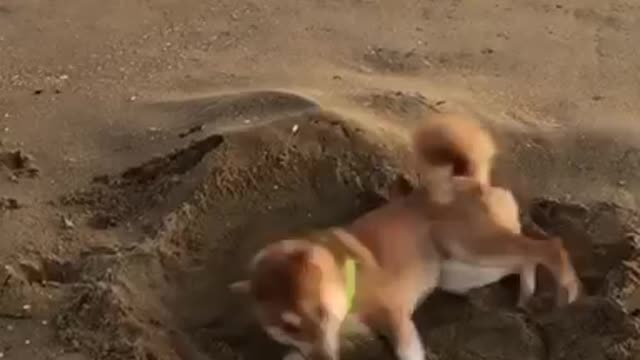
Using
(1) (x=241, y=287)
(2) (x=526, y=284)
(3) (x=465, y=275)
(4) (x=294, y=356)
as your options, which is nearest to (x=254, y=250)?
(1) (x=241, y=287)

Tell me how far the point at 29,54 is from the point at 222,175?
40.1 inches

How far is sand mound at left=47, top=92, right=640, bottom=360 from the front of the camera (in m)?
2.55

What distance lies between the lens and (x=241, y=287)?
2535mm

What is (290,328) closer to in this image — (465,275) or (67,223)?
(465,275)

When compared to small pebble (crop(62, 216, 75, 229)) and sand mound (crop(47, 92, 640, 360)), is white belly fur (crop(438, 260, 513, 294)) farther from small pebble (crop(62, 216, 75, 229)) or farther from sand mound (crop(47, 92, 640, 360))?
small pebble (crop(62, 216, 75, 229))

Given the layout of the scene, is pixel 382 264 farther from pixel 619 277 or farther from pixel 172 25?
pixel 172 25

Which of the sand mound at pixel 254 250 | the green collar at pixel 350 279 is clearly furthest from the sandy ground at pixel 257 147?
the green collar at pixel 350 279

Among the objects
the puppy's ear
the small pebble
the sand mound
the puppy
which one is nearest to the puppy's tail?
the puppy

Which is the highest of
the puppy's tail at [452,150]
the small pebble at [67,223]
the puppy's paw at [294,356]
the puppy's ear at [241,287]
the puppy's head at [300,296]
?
the puppy's tail at [452,150]

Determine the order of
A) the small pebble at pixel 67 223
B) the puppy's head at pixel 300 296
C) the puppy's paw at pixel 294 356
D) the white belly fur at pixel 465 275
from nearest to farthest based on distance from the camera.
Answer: the puppy's head at pixel 300 296 → the puppy's paw at pixel 294 356 → the white belly fur at pixel 465 275 → the small pebble at pixel 67 223

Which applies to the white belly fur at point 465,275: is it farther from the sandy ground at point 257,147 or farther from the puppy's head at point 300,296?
the puppy's head at point 300,296

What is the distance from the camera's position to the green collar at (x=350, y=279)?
249 centimetres

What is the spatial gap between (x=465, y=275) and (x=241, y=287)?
1.65 ft

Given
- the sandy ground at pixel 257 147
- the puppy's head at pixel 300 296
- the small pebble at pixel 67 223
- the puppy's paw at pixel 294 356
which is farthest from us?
the small pebble at pixel 67 223
